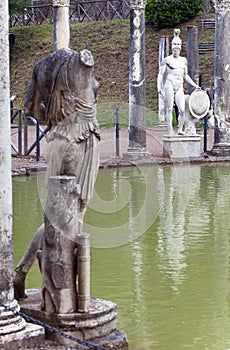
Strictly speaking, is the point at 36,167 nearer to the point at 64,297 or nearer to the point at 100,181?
the point at 100,181

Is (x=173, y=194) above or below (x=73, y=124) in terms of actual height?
below

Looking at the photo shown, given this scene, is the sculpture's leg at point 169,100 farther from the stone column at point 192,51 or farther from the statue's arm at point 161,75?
the stone column at point 192,51

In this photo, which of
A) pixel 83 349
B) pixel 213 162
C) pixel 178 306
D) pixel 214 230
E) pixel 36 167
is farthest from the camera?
pixel 213 162

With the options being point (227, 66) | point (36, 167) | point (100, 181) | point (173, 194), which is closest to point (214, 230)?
point (173, 194)

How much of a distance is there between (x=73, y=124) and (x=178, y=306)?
6.80ft

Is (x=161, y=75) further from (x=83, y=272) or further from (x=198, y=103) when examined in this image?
(x=83, y=272)

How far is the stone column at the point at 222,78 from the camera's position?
846 inches

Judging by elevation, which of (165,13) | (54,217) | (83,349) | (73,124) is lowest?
(83,349)

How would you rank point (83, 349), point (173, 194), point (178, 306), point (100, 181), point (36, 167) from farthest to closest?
1. point (36, 167)
2. point (100, 181)
3. point (173, 194)
4. point (178, 306)
5. point (83, 349)

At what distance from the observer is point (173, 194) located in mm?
15203

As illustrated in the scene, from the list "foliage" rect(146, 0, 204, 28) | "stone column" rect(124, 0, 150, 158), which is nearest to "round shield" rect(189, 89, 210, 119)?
"stone column" rect(124, 0, 150, 158)

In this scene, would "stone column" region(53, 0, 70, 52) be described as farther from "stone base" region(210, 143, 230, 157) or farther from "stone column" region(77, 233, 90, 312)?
"stone column" region(77, 233, 90, 312)

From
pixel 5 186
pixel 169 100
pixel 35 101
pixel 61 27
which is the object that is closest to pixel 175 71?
pixel 169 100

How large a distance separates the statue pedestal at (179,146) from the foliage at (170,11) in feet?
60.7
